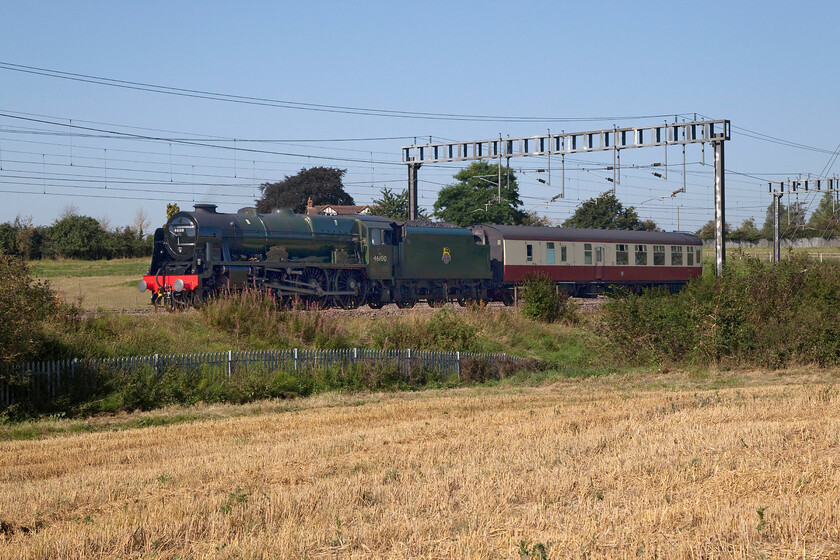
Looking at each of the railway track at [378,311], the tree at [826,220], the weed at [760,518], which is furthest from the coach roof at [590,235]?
the tree at [826,220]

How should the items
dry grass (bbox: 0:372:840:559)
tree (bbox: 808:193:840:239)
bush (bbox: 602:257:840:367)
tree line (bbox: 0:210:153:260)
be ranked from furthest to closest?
tree (bbox: 808:193:840:239) → tree line (bbox: 0:210:153:260) → bush (bbox: 602:257:840:367) → dry grass (bbox: 0:372:840:559)

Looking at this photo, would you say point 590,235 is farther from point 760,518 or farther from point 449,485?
point 760,518

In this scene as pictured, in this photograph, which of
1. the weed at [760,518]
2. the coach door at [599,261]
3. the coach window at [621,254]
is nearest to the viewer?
the weed at [760,518]

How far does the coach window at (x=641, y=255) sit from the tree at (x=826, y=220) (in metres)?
53.4

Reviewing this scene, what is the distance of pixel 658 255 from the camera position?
47938 millimetres

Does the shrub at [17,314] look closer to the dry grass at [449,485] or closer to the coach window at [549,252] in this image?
the dry grass at [449,485]

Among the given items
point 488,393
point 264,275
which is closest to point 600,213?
point 264,275

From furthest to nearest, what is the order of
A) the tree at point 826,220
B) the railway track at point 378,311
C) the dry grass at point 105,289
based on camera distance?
the tree at point 826,220
the dry grass at point 105,289
the railway track at point 378,311

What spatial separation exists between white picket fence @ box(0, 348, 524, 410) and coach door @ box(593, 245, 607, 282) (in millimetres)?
19996

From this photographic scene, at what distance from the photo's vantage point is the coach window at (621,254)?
1791 inches

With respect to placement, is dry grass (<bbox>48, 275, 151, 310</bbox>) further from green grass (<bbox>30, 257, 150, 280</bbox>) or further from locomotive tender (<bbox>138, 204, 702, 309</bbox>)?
locomotive tender (<bbox>138, 204, 702, 309</bbox>)

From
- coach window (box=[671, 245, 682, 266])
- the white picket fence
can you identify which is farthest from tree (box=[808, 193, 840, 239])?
the white picket fence

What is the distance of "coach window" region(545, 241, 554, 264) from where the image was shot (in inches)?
1662

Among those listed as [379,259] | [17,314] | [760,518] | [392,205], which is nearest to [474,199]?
[392,205]
